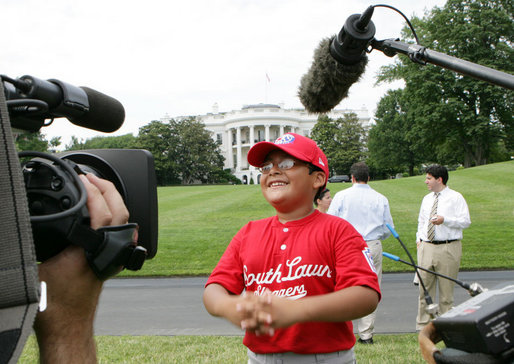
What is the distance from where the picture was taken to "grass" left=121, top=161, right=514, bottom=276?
10906 millimetres

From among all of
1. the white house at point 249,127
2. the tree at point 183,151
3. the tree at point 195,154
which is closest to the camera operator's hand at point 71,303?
the tree at point 183,151

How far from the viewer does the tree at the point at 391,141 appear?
6281 centimetres

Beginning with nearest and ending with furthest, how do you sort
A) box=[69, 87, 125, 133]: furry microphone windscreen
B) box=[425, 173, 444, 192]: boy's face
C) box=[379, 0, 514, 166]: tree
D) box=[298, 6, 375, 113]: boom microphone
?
box=[69, 87, 125, 133]: furry microphone windscreen < box=[298, 6, 375, 113]: boom microphone < box=[425, 173, 444, 192]: boy's face < box=[379, 0, 514, 166]: tree

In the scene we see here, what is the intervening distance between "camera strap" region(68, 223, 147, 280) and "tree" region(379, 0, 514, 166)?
39501 mm

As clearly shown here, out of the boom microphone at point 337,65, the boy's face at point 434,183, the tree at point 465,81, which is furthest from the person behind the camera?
the tree at point 465,81

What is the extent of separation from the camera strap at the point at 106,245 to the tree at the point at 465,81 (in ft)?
130

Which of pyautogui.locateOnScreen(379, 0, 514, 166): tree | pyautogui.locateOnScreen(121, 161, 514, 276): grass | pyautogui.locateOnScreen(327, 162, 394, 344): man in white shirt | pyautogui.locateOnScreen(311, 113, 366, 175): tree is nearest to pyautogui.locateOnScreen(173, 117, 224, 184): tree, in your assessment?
pyautogui.locateOnScreen(311, 113, 366, 175): tree

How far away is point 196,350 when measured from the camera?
5.16 m

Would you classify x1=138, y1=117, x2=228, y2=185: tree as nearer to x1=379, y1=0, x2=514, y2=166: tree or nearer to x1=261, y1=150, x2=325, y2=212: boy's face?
x1=379, y1=0, x2=514, y2=166: tree

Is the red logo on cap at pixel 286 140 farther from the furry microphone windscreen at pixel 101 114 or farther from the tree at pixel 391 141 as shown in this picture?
the tree at pixel 391 141

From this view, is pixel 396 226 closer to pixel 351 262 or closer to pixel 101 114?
pixel 351 262

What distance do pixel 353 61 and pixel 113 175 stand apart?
1111mm

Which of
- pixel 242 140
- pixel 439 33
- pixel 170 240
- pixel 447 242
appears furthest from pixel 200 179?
pixel 447 242

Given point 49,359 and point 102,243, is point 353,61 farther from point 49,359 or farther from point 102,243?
point 49,359
